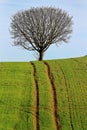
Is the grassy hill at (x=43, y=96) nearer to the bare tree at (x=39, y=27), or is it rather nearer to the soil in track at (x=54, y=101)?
the soil in track at (x=54, y=101)

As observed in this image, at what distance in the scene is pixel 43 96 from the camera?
62.1 m

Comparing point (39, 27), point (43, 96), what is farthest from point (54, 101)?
point (39, 27)

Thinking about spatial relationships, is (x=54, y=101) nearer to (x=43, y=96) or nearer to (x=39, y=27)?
(x=43, y=96)

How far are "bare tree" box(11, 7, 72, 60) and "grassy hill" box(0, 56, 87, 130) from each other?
34.9 metres

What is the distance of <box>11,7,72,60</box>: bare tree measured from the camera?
11262 centimetres

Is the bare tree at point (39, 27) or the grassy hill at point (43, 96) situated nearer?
the grassy hill at point (43, 96)

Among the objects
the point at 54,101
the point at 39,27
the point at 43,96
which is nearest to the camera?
the point at 54,101

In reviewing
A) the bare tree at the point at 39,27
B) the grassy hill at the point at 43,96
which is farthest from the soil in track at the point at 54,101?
the bare tree at the point at 39,27

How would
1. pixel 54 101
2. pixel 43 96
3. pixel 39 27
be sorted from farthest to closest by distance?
pixel 39 27 < pixel 43 96 < pixel 54 101

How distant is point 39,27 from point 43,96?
2048 inches

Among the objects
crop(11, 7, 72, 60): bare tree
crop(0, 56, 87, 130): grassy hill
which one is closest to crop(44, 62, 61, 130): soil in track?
crop(0, 56, 87, 130): grassy hill

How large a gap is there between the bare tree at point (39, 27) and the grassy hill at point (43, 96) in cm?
3488

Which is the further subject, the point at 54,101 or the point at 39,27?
the point at 39,27

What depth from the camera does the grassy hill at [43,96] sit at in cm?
5525
